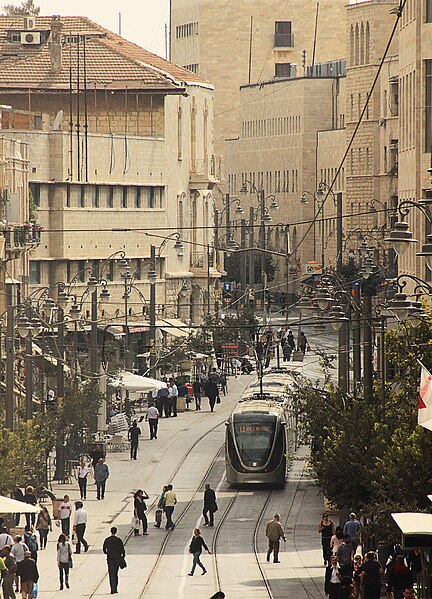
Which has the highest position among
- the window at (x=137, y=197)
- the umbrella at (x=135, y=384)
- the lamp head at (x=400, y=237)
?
the lamp head at (x=400, y=237)

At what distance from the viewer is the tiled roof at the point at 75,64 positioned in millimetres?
104188

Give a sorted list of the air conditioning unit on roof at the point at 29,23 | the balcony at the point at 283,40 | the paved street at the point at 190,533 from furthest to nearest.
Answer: the balcony at the point at 283,40 → the air conditioning unit on roof at the point at 29,23 → the paved street at the point at 190,533

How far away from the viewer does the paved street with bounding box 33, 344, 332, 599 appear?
38062 millimetres

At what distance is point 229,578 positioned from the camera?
129ft

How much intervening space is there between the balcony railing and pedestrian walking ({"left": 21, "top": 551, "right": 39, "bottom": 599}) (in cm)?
15084

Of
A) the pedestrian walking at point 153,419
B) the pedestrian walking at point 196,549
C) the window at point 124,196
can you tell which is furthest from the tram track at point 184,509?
the window at point 124,196

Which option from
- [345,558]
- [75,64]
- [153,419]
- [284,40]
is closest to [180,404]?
[153,419]

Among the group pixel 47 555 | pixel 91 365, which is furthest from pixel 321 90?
pixel 47 555

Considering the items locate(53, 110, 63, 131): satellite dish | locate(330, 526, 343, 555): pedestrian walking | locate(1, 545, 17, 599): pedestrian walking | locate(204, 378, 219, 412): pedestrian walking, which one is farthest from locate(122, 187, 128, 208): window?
locate(1, 545, 17, 599): pedestrian walking

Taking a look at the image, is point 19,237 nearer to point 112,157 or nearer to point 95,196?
A: point 95,196

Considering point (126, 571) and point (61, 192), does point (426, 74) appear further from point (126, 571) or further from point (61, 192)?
point (61, 192)

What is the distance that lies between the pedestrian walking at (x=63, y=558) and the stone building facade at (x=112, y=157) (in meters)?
54.7

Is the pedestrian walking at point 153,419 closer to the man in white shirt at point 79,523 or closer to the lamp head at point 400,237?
the man in white shirt at point 79,523

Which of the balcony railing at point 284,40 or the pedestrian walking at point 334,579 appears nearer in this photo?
the pedestrian walking at point 334,579
